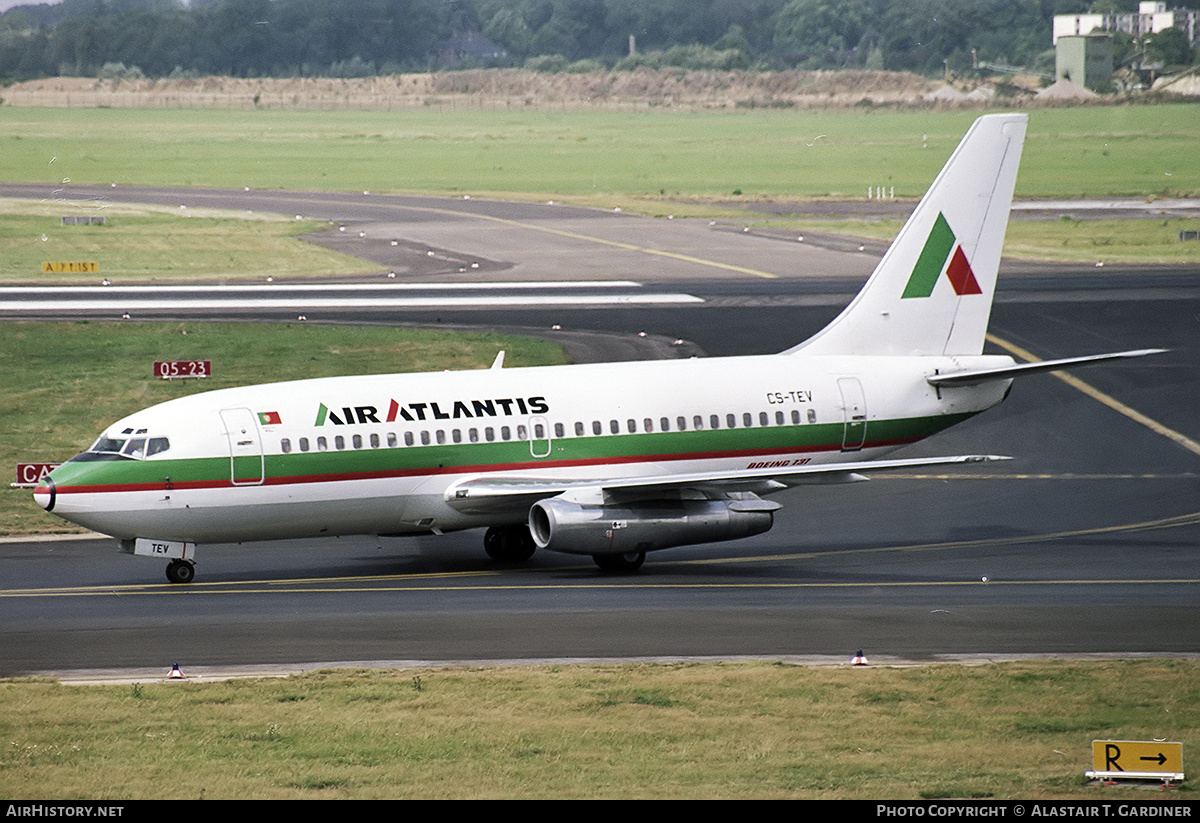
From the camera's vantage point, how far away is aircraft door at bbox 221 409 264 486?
3253cm

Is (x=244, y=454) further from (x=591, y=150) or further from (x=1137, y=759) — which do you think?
(x=591, y=150)

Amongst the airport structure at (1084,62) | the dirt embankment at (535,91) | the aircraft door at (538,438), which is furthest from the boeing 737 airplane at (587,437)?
the airport structure at (1084,62)

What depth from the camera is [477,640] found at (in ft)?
91.9

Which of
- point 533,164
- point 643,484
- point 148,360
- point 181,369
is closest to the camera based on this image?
point 643,484

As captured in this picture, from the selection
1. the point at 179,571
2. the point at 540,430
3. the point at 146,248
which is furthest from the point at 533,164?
the point at 179,571

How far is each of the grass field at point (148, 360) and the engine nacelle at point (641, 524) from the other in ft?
61.8

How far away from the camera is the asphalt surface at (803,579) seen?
27.4 m

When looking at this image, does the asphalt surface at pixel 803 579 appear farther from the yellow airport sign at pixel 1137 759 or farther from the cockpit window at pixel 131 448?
the yellow airport sign at pixel 1137 759

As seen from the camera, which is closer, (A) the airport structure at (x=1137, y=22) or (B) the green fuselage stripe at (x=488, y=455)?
(B) the green fuselage stripe at (x=488, y=455)

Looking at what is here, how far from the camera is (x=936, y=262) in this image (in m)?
39.8

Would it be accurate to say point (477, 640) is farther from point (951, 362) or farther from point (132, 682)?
point (951, 362)

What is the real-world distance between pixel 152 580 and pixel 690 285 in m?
48.8

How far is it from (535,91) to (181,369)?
98.9m

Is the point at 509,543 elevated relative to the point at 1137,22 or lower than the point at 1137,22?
lower
